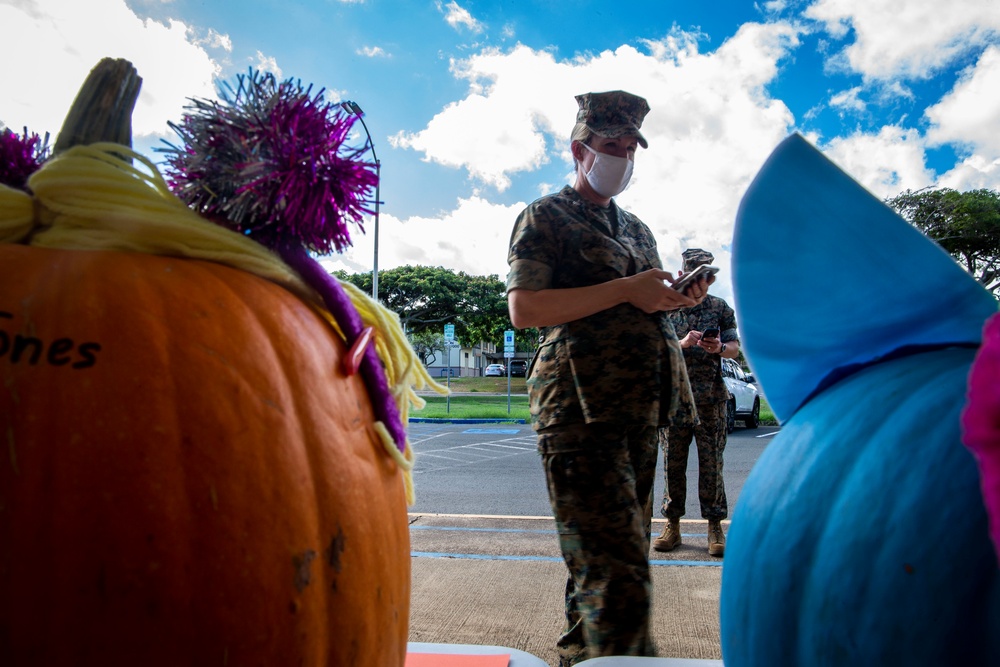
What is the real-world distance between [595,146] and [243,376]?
1.69 meters

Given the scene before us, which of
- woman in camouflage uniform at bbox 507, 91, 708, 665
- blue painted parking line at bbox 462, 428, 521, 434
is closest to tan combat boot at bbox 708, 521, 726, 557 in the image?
woman in camouflage uniform at bbox 507, 91, 708, 665

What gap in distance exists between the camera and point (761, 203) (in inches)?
26.7

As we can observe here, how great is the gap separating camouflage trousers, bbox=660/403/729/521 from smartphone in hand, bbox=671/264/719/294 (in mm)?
2229

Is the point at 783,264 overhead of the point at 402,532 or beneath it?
overhead

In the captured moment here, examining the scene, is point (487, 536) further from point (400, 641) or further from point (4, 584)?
point (4, 584)

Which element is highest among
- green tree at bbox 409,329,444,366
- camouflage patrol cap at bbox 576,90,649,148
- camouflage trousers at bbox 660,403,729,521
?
Result: green tree at bbox 409,329,444,366

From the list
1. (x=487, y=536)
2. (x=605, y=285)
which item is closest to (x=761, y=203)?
(x=605, y=285)

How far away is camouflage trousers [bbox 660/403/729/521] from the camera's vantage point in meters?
3.94

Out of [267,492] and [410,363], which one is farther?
[410,363]

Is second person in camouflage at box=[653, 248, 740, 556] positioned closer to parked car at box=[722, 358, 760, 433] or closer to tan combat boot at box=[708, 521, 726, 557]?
tan combat boot at box=[708, 521, 726, 557]

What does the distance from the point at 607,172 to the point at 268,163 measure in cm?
150

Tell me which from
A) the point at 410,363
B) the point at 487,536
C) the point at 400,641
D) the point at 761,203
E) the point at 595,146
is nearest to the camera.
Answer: the point at 761,203

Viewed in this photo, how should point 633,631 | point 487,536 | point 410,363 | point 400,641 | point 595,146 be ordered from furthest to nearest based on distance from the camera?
point 487,536, point 595,146, point 633,631, point 410,363, point 400,641

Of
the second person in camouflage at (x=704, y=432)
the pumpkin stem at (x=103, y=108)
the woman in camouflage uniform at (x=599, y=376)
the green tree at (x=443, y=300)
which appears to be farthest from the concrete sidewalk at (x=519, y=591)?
the green tree at (x=443, y=300)
